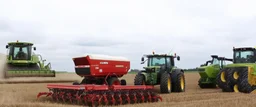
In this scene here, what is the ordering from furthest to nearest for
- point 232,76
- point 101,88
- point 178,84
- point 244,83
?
1. point 232,76
2. point 178,84
3. point 244,83
4. point 101,88

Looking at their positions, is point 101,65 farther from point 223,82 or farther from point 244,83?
point 244,83

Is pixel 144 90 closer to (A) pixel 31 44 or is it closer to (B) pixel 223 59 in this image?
(B) pixel 223 59

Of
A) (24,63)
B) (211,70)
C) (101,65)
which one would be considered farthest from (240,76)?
(24,63)

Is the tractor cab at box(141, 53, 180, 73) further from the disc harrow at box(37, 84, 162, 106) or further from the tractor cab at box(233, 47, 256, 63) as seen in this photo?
the disc harrow at box(37, 84, 162, 106)

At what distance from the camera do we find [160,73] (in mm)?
15523

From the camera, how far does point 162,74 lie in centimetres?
1484

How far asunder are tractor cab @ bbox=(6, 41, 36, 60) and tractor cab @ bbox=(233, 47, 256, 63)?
12.5 metres

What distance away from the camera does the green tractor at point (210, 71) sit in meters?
18.5

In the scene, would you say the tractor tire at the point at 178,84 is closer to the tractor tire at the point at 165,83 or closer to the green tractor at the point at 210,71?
the tractor tire at the point at 165,83

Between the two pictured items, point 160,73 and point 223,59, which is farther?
point 223,59

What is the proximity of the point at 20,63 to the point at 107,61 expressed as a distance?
9.72 m

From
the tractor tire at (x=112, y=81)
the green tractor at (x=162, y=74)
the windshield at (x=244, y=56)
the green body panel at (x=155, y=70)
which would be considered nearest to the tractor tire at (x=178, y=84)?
the green tractor at (x=162, y=74)

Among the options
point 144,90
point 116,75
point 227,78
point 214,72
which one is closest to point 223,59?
point 214,72

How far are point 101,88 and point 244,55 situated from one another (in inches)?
351
